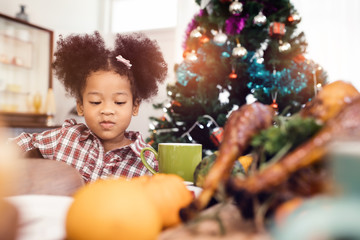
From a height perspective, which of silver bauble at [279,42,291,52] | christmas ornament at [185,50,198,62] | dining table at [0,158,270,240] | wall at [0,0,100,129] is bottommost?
dining table at [0,158,270,240]

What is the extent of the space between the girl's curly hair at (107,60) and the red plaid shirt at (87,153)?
Answer: 18 cm

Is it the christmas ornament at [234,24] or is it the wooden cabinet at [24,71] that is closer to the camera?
the christmas ornament at [234,24]

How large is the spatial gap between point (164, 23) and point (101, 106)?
3021mm

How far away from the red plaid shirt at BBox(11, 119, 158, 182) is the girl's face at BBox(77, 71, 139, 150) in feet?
0.22

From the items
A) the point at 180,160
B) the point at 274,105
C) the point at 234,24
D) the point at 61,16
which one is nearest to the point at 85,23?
the point at 61,16

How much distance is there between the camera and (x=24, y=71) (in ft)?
10.9

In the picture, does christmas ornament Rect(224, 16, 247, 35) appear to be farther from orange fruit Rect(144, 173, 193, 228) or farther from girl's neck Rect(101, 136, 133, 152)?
orange fruit Rect(144, 173, 193, 228)

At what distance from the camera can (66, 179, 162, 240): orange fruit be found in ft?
0.98

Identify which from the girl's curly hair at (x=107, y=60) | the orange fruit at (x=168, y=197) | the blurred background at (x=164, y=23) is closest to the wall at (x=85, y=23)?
the blurred background at (x=164, y=23)

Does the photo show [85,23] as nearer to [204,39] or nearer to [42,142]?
[204,39]

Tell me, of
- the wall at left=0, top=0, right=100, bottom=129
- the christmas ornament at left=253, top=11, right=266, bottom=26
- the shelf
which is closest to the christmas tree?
the christmas ornament at left=253, top=11, right=266, bottom=26

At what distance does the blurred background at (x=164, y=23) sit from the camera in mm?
2793

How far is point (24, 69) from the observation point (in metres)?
3.31

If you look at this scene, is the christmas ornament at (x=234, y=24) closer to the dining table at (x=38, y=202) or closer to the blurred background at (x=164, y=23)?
the blurred background at (x=164, y=23)
